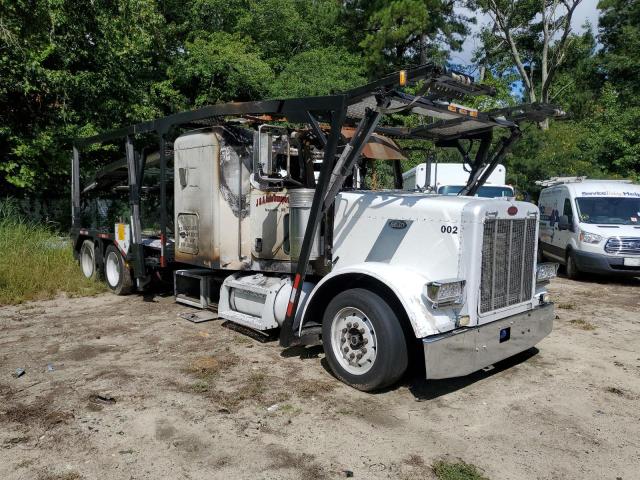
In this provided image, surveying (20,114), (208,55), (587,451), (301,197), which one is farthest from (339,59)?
(587,451)

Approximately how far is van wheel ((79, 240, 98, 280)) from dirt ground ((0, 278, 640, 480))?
132 inches

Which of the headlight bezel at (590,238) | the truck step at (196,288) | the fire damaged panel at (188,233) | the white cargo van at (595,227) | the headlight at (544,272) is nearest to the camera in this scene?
the headlight at (544,272)

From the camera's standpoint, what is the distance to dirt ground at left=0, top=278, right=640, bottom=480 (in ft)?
11.8

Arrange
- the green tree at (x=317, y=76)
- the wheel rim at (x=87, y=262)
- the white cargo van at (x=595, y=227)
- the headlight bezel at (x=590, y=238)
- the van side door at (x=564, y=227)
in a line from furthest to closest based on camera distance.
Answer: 1. the green tree at (x=317, y=76)
2. the van side door at (x=564, y=227)
3. the headlight bezel at (x=590, y=238)
4. the white cargo van at (x=595, y=227)
5. the wheel rim at (x=87, y=262)

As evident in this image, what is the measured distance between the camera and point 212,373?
208 inches

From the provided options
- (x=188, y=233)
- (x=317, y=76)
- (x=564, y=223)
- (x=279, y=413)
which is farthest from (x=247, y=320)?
(x=317, y=76)

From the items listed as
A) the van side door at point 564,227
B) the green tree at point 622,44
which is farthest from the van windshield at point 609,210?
the green tree at point 622,44

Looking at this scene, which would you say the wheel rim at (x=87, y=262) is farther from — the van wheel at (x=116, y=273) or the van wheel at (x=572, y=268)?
the van wheel at (x=572, y=268)

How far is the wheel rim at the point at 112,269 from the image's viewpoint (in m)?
9.21

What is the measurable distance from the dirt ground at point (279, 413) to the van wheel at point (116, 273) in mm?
2198

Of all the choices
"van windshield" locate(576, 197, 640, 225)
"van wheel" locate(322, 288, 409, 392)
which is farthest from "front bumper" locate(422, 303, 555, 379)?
"van windshield" locate(576, 197, 640, 225)

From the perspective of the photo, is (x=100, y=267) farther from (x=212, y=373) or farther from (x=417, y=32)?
(x=417, y=32)

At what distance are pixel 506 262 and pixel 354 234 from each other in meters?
1.49

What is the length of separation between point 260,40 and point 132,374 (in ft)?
75.3
